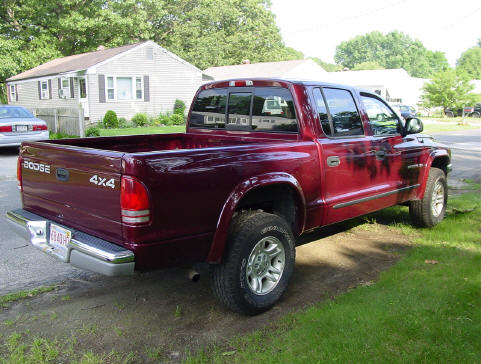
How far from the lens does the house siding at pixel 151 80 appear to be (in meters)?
24.7

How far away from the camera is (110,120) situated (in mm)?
23672

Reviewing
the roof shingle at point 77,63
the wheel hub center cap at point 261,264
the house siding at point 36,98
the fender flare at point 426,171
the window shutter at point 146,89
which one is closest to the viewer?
the wheel hub center cap at point 261,264

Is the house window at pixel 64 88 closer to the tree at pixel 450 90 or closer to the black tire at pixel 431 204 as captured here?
the black tire at pixel 431 204

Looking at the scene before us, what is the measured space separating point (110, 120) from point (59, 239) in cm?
2104

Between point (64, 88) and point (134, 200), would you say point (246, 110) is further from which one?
point (64, 88)

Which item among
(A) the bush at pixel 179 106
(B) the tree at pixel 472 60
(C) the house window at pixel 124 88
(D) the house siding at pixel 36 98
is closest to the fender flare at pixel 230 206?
(C) the house window at pixel 124 88

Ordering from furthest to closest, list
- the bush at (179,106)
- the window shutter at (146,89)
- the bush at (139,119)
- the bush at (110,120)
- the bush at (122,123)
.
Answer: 1. the bush at (179,106)
2. the window shutter at (146,89)
3. the bush at (139,119)
4. the bush at (122,123)
5. the bush at (110,120)

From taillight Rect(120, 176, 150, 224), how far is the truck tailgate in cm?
7

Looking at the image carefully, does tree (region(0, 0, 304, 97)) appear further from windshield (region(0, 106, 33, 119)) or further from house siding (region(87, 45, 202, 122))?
windshield (region(0, 106, 33, 119))

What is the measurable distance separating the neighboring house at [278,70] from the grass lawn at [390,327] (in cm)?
3380

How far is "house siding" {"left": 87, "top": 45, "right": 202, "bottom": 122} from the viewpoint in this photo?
81.0 feet

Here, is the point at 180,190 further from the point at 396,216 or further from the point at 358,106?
the point at 396,216

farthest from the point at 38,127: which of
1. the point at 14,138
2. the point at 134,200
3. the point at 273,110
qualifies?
the point at 134,200

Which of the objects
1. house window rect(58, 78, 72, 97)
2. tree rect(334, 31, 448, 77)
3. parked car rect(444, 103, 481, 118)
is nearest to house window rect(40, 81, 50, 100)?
house window rect(58, 78, 72, 97)
